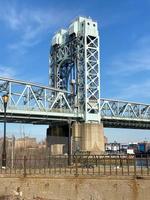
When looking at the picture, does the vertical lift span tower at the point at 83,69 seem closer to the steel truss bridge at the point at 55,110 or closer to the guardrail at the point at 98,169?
the steel truss bridge at the point at 55,110

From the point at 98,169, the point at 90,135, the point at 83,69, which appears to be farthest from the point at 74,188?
the point at 83,69

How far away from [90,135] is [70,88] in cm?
1869

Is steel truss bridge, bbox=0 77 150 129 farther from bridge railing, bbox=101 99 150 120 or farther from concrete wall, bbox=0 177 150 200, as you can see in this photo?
concrete wall, bbox=0 177 150 200

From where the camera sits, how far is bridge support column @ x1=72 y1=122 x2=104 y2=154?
95.4 meters

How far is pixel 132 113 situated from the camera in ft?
425

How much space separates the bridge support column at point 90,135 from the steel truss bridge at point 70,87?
332 centimetres

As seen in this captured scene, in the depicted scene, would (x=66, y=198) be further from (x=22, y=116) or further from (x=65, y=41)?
(x=65, y=41)

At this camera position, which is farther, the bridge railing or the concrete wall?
the bridge railing

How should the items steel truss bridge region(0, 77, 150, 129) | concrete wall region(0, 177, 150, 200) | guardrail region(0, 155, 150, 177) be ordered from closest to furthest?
concrete wall region(0, 177, 150, 200) → guardrail region(0, 155, 150, 177) → steel truss bridge region(0, 77, 150, 129)

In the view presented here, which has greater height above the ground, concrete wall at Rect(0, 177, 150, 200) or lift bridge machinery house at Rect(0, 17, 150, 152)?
lift bridge machinery house at Rect(0, 17, 150, 152)

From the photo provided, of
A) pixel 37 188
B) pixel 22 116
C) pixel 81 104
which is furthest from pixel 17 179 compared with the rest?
pixel 81 104

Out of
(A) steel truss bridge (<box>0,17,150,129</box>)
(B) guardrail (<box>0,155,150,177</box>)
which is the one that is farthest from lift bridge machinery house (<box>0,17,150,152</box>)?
(B) guardrail (<box>0,155,150,177</box>)

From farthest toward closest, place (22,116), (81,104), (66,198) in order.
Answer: (81,104), (22,116), (66,198)

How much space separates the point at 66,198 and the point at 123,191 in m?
3.09
